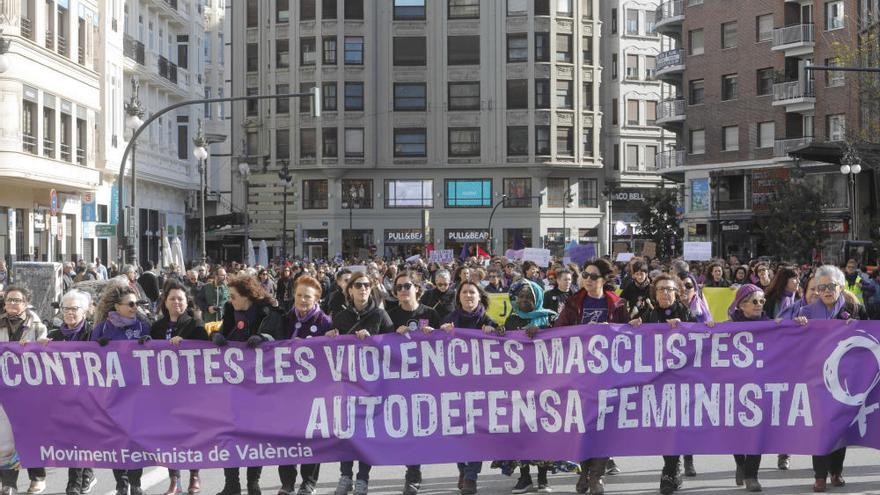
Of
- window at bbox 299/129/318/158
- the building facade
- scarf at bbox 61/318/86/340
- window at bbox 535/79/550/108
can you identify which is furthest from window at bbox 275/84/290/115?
scarf at bbox 61/318/86/340

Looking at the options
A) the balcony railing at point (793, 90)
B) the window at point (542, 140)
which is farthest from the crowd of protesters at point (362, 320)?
the window at point (542, 140)

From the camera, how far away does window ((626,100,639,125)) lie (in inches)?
3497

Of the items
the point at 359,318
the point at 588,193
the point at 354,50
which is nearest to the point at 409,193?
the point at 354,50

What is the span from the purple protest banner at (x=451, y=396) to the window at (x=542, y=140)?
6980 cm

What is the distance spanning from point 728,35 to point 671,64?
165 inches

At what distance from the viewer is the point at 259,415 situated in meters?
10.6

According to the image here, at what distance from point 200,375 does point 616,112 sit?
7949 cm

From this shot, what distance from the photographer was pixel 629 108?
88.9 metres

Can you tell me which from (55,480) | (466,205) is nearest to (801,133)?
(466,205)

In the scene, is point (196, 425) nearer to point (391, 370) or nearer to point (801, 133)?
point (391, 370)

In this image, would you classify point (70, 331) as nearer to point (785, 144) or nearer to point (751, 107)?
point (785, 144)

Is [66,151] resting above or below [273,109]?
below

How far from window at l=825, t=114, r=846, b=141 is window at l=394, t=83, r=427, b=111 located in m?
26.1

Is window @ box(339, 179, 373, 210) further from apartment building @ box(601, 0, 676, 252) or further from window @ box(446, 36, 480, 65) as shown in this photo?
apartment building @ box(601, 0, 676, 252)
